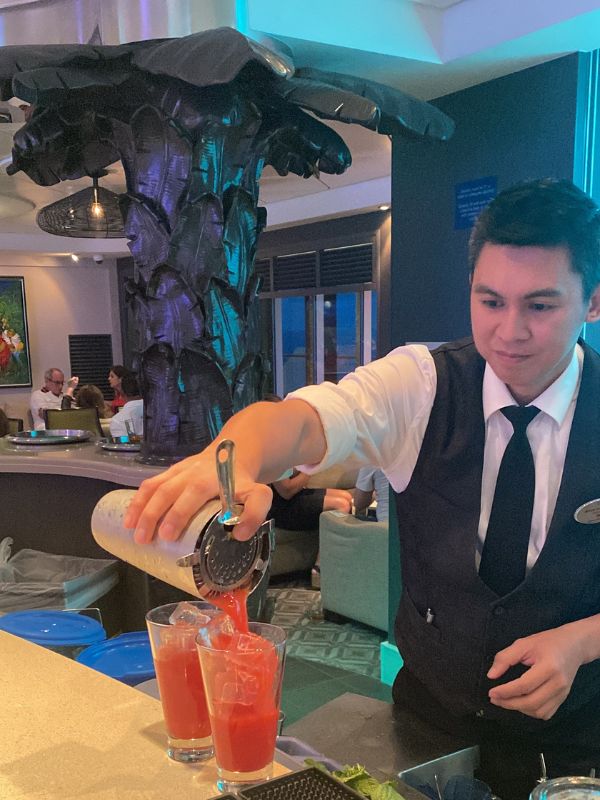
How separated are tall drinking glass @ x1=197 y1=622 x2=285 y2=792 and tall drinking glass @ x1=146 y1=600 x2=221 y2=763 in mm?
59

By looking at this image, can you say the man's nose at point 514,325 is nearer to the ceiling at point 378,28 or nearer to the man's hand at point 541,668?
the man's hand at point 541,668

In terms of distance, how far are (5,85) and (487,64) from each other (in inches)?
71.7

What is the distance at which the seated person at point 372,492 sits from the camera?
4.23m

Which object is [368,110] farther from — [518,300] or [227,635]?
[227,635]

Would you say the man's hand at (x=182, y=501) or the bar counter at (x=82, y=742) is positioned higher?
the man's hand at (x=182, y=501)

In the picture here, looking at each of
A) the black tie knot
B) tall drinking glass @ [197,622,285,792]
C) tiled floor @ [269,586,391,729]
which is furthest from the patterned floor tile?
tall drinking glass @ [197,622,285,792]

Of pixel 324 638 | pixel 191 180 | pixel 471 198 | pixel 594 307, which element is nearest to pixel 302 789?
pixel 594 307

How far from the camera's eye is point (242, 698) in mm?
790

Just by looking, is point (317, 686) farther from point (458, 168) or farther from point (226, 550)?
point (226, 550)

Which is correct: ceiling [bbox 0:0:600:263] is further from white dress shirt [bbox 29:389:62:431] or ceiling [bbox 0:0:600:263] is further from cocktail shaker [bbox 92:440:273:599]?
white dress shirt [bbox 29:389:62:431]

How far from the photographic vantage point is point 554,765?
1.46 meters

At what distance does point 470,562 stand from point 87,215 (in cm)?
365

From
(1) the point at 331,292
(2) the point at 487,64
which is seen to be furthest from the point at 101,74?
(1) the point at 331,292

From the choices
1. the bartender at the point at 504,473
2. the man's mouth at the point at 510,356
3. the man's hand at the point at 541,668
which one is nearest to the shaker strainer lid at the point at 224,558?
the bartender at the point at 504,473
